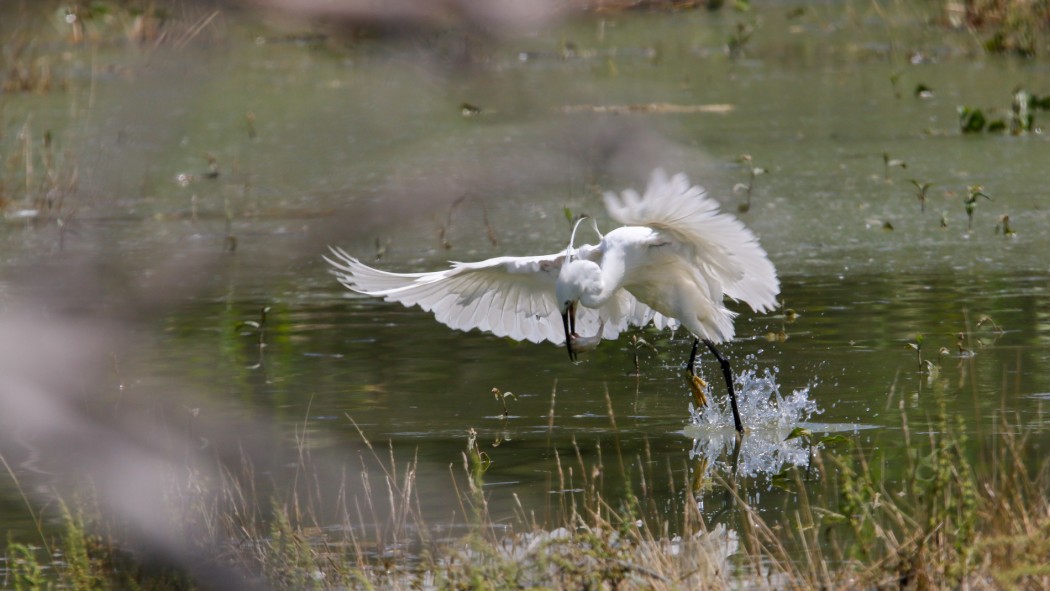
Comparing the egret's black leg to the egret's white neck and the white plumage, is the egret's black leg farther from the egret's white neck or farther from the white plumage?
the egret's white neck

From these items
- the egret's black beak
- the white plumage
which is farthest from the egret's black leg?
the egret's black beak

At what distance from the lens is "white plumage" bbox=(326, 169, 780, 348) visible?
469cm

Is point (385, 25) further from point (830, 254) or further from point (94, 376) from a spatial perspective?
point (830, 254)

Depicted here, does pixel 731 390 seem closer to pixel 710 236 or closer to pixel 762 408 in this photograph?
pixel 762 408

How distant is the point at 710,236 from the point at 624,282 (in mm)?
395

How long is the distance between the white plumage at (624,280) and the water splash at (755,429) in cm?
27

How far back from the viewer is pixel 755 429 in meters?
5.28

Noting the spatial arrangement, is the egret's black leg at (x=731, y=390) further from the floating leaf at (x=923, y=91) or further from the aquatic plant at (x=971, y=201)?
the floating leaf at (x=923, y=91)

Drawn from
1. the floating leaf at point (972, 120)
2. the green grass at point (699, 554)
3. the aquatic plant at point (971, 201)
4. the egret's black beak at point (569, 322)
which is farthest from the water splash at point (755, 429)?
the floating leaf at point (972, 120)

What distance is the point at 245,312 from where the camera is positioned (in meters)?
7.12

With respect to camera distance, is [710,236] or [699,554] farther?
[710,236]

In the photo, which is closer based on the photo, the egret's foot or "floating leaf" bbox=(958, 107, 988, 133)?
the egret's foot

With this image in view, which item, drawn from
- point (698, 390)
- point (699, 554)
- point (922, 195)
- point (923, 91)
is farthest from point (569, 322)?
point (923, 91)

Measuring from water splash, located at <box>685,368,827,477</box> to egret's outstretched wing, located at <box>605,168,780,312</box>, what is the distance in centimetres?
35
